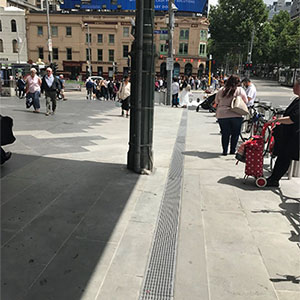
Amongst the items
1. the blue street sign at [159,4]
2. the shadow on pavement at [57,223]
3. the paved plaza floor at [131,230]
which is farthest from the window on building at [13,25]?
the shadow on pavement at [57,223]

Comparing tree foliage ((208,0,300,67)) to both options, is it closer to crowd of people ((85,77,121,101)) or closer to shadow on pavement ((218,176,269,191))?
crowd of people ((85,77,121,101))

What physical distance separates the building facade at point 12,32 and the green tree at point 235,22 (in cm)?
3664

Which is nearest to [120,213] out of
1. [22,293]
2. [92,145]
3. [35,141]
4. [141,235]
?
[141,235]

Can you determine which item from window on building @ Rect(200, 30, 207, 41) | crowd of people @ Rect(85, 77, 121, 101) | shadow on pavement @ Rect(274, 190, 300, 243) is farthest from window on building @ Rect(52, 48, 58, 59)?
shadow on pavement @ Rect(274, 190, 300, 243)

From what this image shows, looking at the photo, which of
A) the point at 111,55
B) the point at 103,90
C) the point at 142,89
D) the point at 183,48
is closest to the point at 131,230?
the point at 142,89

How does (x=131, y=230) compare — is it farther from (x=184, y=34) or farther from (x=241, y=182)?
(x=184, y=34)

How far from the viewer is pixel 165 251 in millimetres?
3363

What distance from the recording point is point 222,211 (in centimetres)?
441

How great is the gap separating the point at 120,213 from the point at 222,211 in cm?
137

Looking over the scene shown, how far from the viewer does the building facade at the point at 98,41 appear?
56.3 meters

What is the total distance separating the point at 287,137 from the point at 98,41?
57593 mm

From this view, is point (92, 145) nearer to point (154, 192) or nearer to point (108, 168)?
point (108, 168)

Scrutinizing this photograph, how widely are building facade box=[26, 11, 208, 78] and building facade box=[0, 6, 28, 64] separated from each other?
1.14 metres

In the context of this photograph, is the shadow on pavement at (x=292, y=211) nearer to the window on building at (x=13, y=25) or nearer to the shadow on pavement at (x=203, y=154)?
the shadow on pavement at (x=203, y=154)
